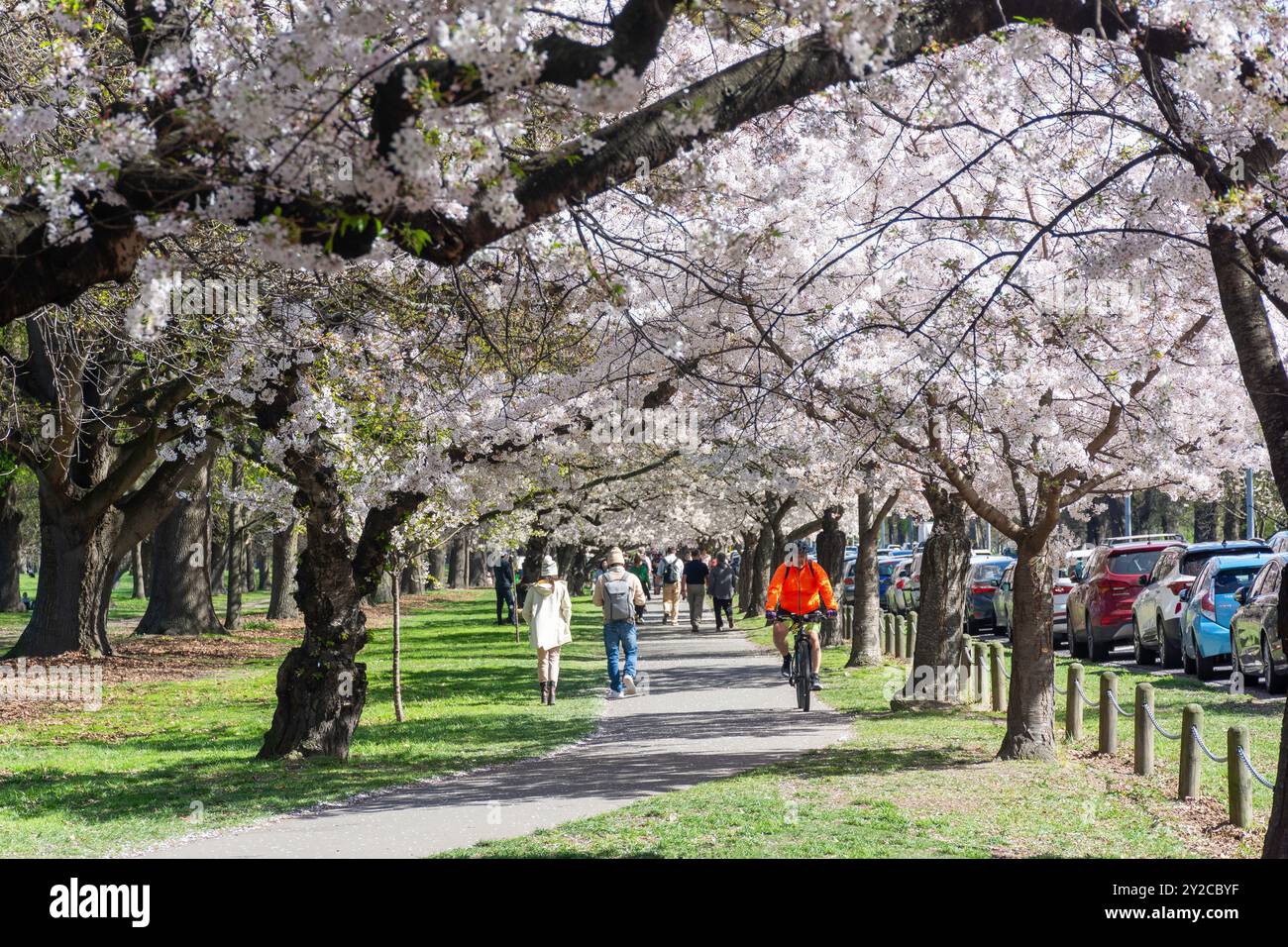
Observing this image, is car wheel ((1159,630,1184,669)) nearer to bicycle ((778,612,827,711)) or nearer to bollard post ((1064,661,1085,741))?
bicycle ((778,612,827,711))

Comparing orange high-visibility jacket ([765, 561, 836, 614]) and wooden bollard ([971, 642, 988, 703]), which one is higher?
orange high-visibility jacket ([765, 561, 836, 614])

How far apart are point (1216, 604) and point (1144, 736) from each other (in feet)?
24.2

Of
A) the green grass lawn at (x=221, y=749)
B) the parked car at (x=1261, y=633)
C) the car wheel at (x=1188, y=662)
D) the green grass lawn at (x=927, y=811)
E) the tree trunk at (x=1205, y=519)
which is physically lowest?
the green grass lawn at (x=221, y=749)

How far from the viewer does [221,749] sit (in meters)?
14.4

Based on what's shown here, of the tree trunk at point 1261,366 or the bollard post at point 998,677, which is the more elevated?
the tree trunk at point 1261,366

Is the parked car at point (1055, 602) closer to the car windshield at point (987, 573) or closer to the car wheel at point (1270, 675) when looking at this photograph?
the car windshield at point (987, 573)

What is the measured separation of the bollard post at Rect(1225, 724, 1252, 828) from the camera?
352 inches

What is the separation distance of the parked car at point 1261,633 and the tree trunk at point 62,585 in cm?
1809

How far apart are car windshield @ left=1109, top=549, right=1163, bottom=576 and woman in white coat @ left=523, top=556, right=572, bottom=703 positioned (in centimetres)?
982

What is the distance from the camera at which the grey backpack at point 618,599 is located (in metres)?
18.5

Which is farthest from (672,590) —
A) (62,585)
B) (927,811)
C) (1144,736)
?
(927,811)

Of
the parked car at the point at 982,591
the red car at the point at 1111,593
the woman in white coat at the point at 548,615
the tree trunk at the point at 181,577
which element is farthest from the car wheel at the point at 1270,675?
the tree trunk at the point at 181,577

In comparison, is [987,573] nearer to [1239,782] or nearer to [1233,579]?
[1233,579]

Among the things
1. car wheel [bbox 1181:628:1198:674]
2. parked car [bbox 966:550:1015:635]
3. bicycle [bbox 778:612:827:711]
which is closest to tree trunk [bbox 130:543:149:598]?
parked car [bbox 966:550:1015:635]
